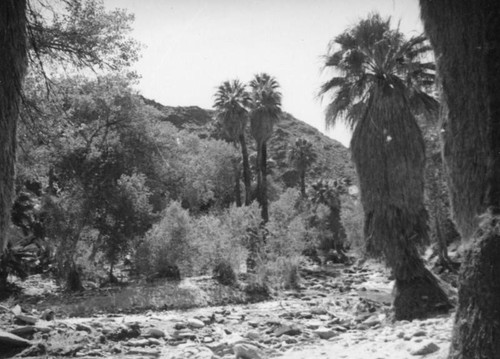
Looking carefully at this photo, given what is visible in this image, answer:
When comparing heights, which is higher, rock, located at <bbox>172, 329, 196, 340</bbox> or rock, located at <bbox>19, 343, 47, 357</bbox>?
rock, located at <bbox>19, 343, 47, 357</bbox>

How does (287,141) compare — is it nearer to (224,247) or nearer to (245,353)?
(224,247)

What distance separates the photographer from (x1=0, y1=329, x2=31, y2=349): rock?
8.90 metres

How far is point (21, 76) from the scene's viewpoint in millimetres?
4340

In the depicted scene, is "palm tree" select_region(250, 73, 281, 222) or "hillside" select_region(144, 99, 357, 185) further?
"hillside" select_region(144, 99, 357, 185)

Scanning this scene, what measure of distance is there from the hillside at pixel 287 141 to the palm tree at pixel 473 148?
88909mm

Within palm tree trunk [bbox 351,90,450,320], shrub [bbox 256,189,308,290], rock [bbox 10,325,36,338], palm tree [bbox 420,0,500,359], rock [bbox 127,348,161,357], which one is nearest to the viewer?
palm tree [bbox 420,0,500,359]

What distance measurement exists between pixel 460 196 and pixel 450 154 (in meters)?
0.48

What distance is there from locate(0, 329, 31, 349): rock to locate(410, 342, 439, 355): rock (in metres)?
7.67

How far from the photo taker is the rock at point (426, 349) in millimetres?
6559

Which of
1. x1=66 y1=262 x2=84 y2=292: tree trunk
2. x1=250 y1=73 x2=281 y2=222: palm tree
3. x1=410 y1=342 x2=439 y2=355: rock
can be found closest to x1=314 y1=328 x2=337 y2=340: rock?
x1=410 y1=342 x2=439 y2=355: rock

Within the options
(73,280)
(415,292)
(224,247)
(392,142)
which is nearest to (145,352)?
(415,292)

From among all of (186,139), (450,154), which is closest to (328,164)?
(186,139)

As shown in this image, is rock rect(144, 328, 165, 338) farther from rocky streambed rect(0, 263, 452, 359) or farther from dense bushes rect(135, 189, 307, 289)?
dense bushes rect(135, 189, 307, 289)

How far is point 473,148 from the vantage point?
4.45 metres
